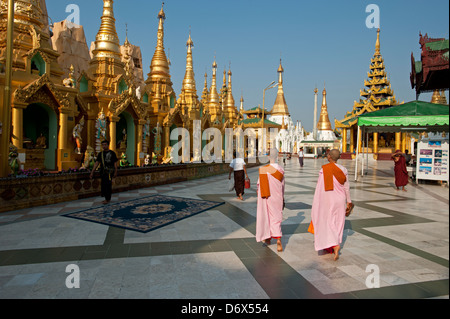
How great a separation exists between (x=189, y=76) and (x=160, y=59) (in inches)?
174

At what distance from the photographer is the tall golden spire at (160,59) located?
19484mm

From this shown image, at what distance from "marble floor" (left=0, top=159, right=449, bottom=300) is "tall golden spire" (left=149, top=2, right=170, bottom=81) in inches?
586

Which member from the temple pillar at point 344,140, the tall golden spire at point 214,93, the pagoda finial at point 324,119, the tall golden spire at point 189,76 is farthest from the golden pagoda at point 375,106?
the tall golden spire at point 189,76

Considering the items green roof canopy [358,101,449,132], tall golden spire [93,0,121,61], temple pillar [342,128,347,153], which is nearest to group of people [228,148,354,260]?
green roof canopy [358,101,449,132]

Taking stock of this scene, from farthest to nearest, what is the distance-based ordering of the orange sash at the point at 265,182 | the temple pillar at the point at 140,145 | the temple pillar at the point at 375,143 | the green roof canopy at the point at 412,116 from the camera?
the temple pillar at the point at 375,143 → the temple pillar at the point at 140,145 → the green roof canopy at the point at 412,116 → the orange sash at the point at 265,182

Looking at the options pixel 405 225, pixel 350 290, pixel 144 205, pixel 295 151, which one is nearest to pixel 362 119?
pixel 405 225

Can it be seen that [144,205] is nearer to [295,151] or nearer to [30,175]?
[30,175]

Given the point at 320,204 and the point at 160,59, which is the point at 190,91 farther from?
the point at 320,204

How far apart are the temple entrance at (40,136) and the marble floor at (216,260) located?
5.16 m

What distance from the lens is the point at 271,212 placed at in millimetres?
4566

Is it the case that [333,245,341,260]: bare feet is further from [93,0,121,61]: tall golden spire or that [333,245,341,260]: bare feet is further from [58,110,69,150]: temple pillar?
[93,0,121,61]: tall golden spire

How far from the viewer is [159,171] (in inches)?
504

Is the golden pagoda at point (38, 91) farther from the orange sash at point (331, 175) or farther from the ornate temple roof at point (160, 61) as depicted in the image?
the orange sash at point (331, 175)
